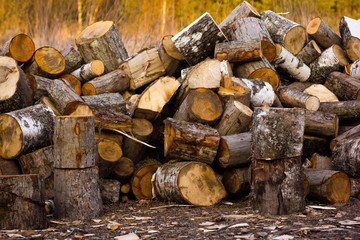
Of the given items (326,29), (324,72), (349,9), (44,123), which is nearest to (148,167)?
(44,123)

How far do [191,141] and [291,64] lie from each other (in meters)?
2.76

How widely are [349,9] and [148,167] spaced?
16242mm

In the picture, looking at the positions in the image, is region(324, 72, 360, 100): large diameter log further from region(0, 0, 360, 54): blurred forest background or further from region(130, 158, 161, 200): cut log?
region(130, 158, 161, 200): cut log

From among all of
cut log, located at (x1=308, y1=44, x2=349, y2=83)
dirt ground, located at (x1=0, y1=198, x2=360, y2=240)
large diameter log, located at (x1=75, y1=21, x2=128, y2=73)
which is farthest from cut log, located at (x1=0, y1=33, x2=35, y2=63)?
cut log, located at (x1=308, y1=44, x2=349, y2=83)

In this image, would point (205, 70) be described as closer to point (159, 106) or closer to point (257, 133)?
point (159, 106)

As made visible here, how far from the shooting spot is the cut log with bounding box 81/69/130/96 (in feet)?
20.3

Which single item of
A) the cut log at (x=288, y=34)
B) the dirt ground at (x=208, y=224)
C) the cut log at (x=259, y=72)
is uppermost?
the cut log at (x=288, y=34)

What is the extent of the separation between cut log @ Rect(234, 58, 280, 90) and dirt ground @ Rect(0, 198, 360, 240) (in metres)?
2.08

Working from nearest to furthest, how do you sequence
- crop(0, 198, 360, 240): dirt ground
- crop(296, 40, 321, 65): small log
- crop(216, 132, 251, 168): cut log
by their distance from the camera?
crop(0, 198, 360, 240): dirt ground → crop(216, 132, 251, 168): cut log → crop(296, 40, 321, 65): small log

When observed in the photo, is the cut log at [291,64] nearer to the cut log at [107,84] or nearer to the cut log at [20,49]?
the cut log at [107,84]

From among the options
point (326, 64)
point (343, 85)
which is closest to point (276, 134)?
point (343, 85)

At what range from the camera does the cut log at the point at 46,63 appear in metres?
6.21

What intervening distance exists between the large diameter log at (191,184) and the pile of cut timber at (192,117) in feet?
0.04

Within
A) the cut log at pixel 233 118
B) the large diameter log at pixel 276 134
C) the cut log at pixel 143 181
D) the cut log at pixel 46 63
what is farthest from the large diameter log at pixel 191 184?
the cut log at pixel 46 63
